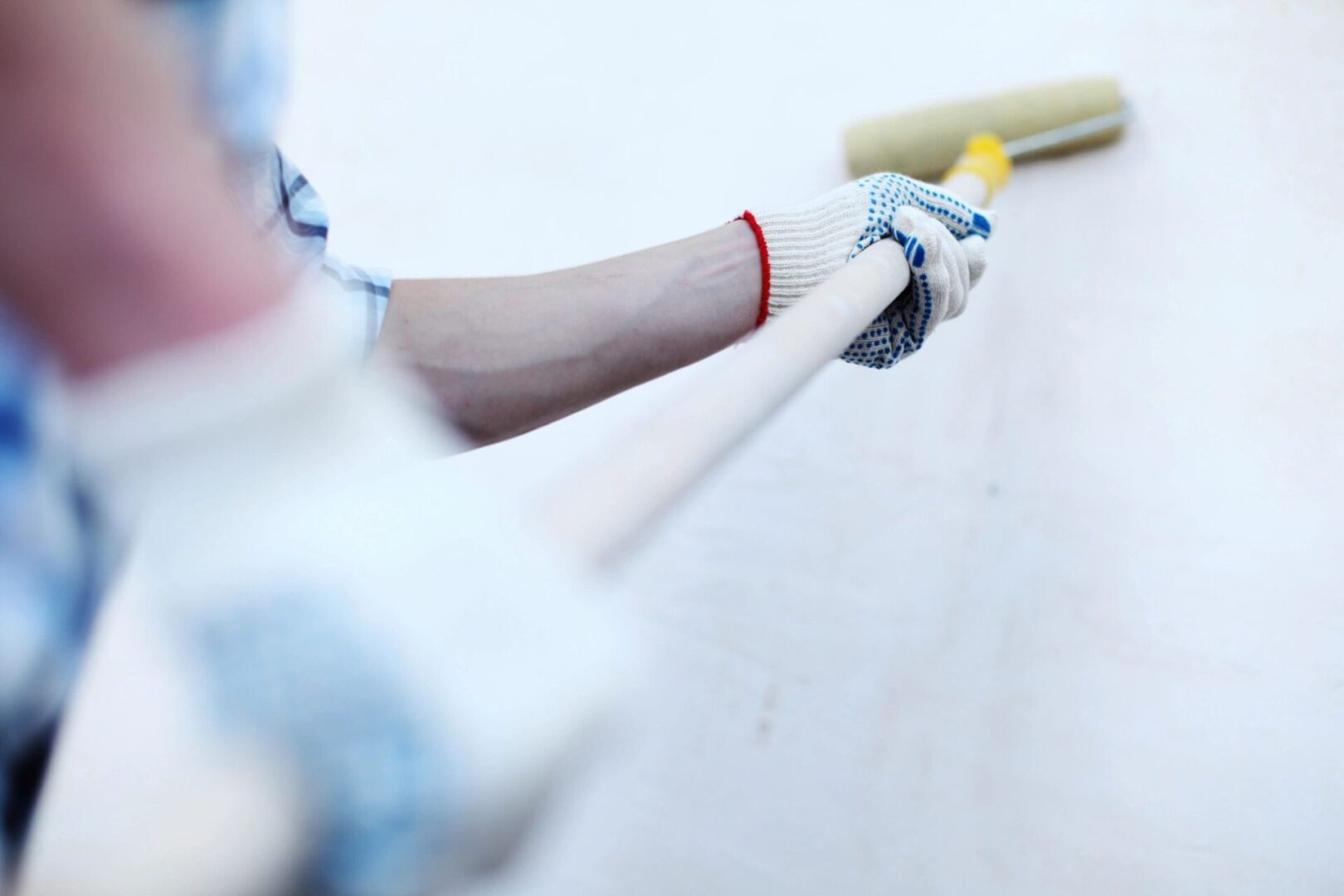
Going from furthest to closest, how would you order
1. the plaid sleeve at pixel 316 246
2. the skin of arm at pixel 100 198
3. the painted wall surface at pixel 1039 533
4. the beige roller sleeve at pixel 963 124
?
the beige roller sleeve at pixel 963 124 < the painted wall surface at pixel 1039 533 < the plaid sleeve at pixel 316 246 < the skin of arm at pixel 100 198

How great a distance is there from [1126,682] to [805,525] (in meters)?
0.26

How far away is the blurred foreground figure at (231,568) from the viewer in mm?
171

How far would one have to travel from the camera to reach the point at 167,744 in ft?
0.61

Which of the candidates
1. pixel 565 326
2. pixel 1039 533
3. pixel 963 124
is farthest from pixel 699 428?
pixel 963 124

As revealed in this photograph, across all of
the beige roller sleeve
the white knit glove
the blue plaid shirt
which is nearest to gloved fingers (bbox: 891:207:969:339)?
the white knit glove

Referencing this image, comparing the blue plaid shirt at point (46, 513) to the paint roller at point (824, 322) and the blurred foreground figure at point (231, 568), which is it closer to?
the blurred foreground figure at point (231, 568)

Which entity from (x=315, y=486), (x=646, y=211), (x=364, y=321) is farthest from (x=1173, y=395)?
(x=315, y=486)

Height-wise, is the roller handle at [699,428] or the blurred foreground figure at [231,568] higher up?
the blurred foreground figure at [231,568]

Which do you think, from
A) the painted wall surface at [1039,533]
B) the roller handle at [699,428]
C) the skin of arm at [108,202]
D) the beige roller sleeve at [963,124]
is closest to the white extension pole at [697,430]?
the roller handle at [699,428]

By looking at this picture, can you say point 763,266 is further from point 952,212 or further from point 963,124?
point 963,124

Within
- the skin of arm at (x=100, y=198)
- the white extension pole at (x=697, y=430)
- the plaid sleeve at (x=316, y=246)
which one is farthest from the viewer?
the plaid sleeve at (x=316, y=246)

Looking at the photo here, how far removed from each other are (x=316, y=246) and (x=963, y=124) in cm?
54

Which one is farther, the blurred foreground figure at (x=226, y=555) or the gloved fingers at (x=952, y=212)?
the gloved fingers at (x=952, y=212)

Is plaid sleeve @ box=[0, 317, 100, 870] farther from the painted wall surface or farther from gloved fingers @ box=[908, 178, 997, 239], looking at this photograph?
gloved fingers @ box=[908, 178, 997, 239]
